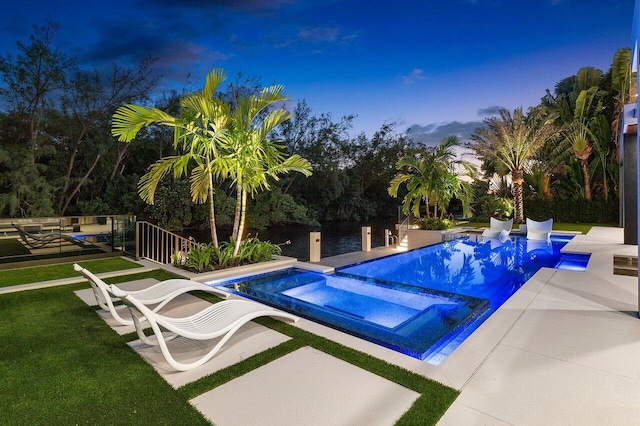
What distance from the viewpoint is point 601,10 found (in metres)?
14.8

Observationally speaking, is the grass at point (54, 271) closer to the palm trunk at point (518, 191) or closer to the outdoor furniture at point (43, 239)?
the outdoor furniture at point (43, 239)

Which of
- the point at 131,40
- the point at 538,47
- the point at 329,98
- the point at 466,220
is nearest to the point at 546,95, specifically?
the point at 538,47

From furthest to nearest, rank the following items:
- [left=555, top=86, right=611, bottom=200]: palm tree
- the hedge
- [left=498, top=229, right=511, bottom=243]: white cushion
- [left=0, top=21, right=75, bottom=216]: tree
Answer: [left=555, top=86, right=611, bottom=200]: palm tree < the hedge < [left=0, top=21, right=75, bottom=216]: tree < [left=498, top=229, right=511, bottom=243]: white cushion

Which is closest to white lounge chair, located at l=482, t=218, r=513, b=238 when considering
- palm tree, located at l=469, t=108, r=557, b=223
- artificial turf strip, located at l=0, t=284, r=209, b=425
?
palm tree, located at l=469, t=108, r=557, b=223

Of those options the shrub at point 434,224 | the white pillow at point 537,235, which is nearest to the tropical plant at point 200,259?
the shrub at point 434,224

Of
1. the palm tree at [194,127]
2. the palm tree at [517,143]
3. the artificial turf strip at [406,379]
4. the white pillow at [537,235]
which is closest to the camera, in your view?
the artificial turf strip at [406,379]

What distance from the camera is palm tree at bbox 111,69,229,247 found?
19.6ft

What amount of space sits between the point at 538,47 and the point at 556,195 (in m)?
9.25

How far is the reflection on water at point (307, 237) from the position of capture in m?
18.1

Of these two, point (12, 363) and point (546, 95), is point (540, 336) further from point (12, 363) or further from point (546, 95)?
point (546, 95)

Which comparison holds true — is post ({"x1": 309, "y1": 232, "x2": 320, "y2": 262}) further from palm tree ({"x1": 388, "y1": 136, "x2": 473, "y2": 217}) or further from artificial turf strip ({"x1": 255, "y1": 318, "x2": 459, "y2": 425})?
palm tree ({"x1": 388, "y1": 136, "x2": 473, "y2": 217})

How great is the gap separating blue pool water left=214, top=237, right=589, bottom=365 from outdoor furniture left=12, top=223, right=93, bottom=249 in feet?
14.6

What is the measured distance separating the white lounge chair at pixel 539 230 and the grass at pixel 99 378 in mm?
11453

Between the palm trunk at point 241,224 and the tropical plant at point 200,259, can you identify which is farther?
the palm trunk at point 241,224
